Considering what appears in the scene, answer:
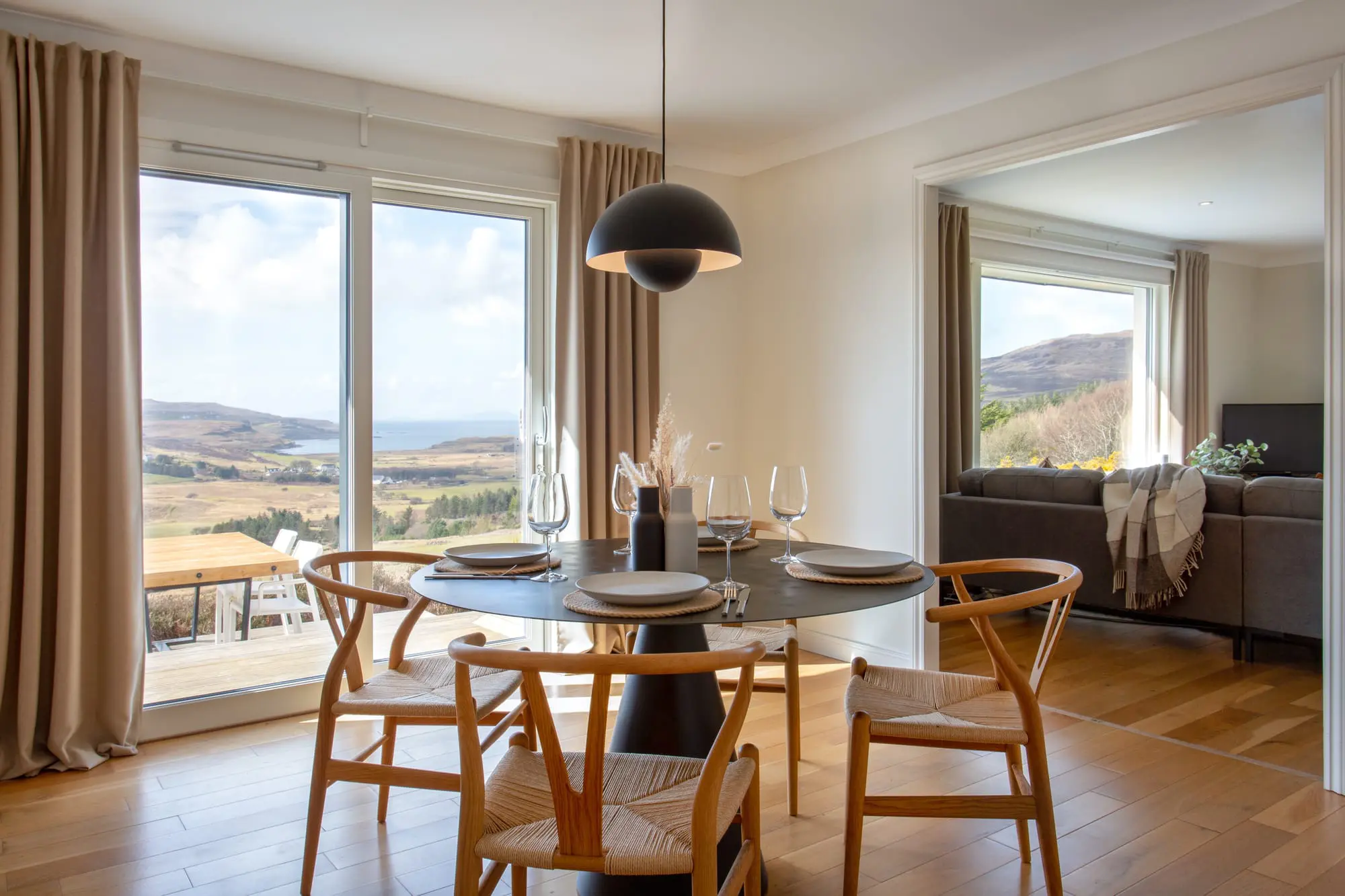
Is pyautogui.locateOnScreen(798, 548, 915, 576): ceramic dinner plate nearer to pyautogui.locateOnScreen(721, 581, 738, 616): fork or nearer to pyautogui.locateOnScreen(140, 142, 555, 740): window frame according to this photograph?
pyautogui.locateOnScreen(721, 581, 738, 616): fork

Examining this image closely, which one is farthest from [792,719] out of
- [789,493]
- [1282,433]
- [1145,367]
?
[1282,433]

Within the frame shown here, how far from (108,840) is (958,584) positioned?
245cm

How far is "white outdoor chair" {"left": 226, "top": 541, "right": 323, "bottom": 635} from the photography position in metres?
3.58

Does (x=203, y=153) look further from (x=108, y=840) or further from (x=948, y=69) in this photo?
(x=948, y=69)

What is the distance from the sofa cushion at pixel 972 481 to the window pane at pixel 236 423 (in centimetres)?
349

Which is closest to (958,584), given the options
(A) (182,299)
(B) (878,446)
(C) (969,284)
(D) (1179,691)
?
(B) (878,446)

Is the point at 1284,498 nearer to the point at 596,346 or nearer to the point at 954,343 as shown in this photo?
the point at 954,343

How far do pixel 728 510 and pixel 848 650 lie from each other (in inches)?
98.8

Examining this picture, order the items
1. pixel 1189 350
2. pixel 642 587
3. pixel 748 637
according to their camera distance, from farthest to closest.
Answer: pixel 1189 350 < pixel 748 637 < pixel 642 587

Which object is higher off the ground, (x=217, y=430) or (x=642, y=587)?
(x=217, y=430)

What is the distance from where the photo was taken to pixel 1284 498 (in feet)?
13.3

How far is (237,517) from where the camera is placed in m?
3.54

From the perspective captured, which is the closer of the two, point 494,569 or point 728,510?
point 728,510

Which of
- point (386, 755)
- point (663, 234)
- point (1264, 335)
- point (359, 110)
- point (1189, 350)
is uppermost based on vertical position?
point (359, 110)
